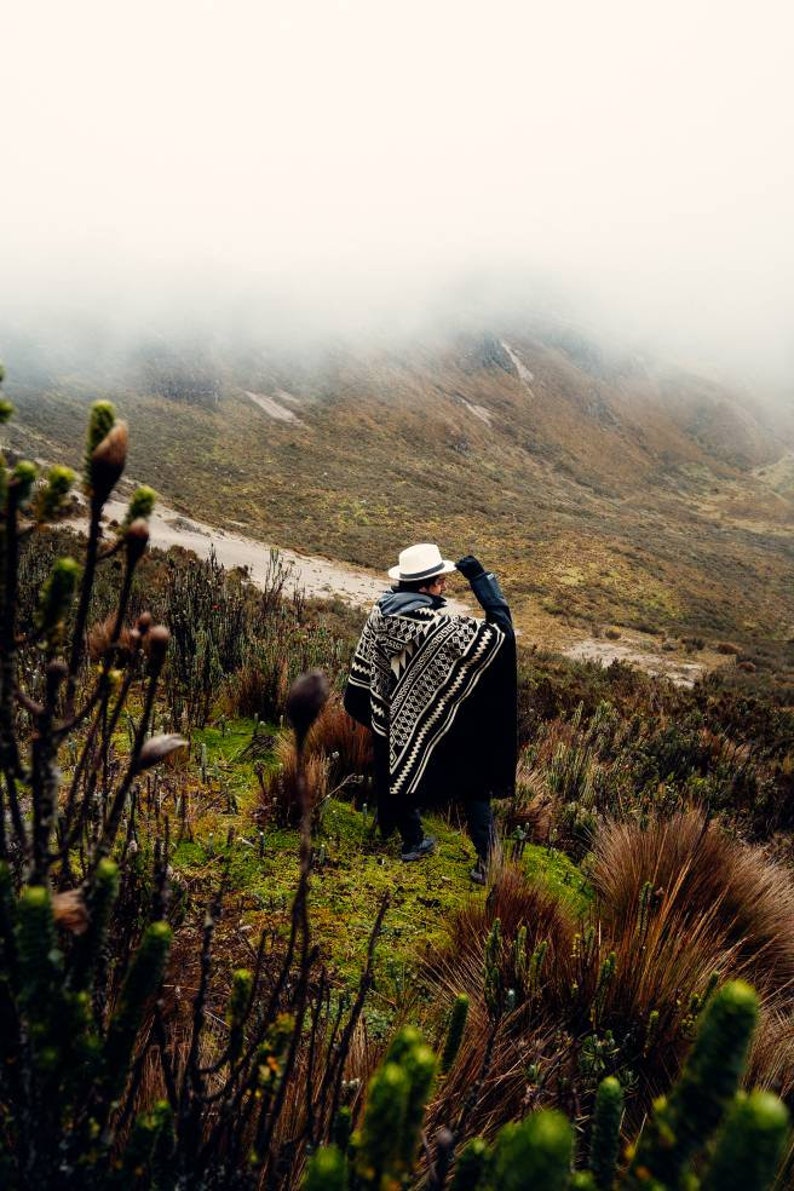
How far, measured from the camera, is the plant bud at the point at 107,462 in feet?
2.72

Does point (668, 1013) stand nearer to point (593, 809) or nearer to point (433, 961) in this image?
point (433, 961)

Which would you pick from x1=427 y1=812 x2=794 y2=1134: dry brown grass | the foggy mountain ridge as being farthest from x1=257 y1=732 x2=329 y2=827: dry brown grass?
the foggy mountain ridge

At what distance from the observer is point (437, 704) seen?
355 centimetres

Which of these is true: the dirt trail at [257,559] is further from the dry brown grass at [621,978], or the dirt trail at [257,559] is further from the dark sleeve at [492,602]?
the dry brown grass at [621,978]

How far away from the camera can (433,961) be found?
253 centimetres

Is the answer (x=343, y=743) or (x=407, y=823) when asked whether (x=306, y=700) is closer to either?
(x=407, y=823)

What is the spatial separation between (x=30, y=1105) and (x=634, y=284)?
736ft

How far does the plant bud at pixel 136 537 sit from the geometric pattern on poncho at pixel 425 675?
8.68 ft

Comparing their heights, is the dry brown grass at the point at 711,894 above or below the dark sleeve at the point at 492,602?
below

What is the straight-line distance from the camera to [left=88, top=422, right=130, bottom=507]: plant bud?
0.83 m

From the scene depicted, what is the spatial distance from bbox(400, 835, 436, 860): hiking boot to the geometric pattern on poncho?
331 millimetres

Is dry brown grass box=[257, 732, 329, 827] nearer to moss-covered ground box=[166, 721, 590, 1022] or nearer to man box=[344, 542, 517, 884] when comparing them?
moss-covered ground box=[166, 721, 590, 1022]

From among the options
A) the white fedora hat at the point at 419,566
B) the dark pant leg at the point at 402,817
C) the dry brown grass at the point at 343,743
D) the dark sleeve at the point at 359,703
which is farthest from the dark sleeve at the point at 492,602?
the dry brown grass at the point at 343,743

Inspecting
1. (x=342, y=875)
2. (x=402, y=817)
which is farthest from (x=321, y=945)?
(x=402, y=817)
